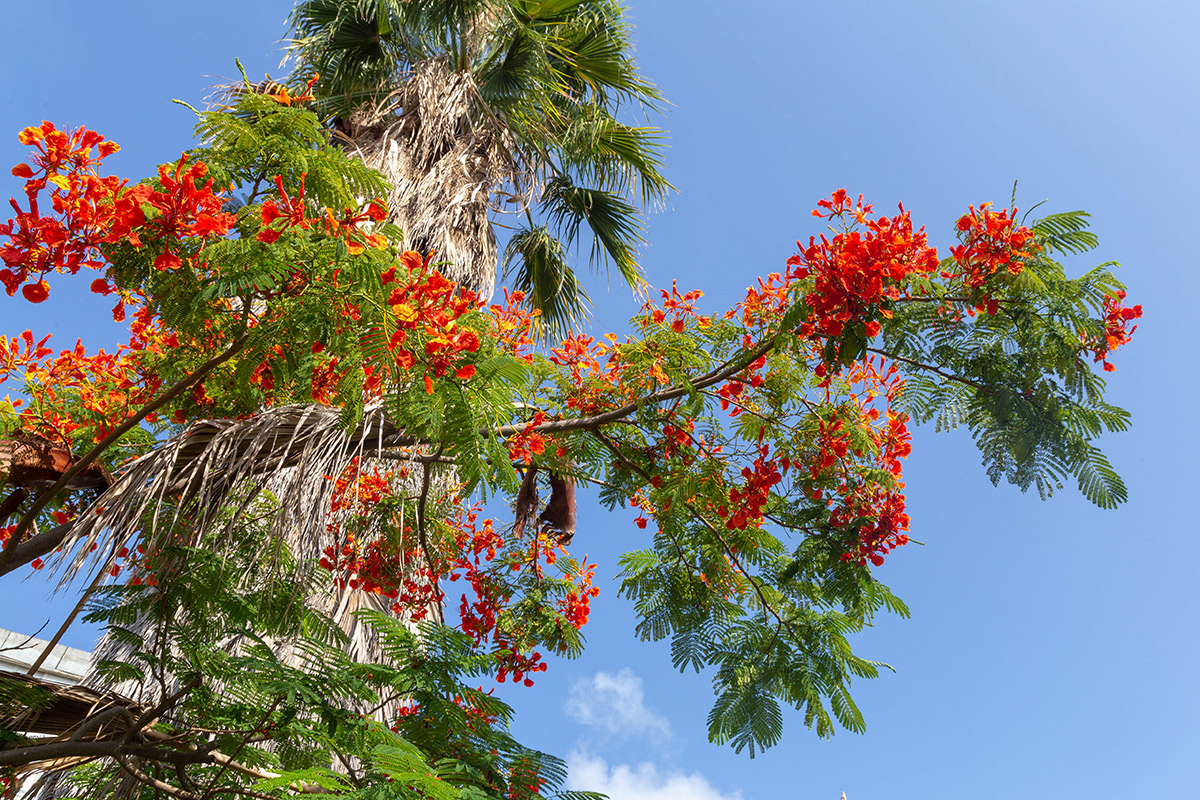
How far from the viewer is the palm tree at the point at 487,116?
5.84m

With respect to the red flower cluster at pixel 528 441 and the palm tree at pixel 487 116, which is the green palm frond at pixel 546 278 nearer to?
the palm tree at pixel 487 116

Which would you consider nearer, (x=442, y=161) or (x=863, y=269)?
(x=863, y=269)

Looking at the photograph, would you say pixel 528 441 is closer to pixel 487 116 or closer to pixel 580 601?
pixel 580 601

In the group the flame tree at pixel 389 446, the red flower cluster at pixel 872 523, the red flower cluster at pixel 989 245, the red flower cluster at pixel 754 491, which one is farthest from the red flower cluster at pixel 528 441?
the red flower cluster at pixel 989 245

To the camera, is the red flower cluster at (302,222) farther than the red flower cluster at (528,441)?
No

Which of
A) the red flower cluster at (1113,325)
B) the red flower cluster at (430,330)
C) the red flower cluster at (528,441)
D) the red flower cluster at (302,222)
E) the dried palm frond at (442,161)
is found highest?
the dried palm frond at (442,161)

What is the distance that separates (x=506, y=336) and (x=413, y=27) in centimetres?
339

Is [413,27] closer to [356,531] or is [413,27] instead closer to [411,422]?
[356,531]

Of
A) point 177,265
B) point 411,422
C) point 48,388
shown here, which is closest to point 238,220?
point 177,265

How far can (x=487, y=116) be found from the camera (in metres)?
6.25

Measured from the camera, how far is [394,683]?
2.41 m

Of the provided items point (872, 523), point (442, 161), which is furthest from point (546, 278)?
point (872, 523)

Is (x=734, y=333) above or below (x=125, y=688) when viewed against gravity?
above

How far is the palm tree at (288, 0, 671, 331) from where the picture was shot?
230 inches
